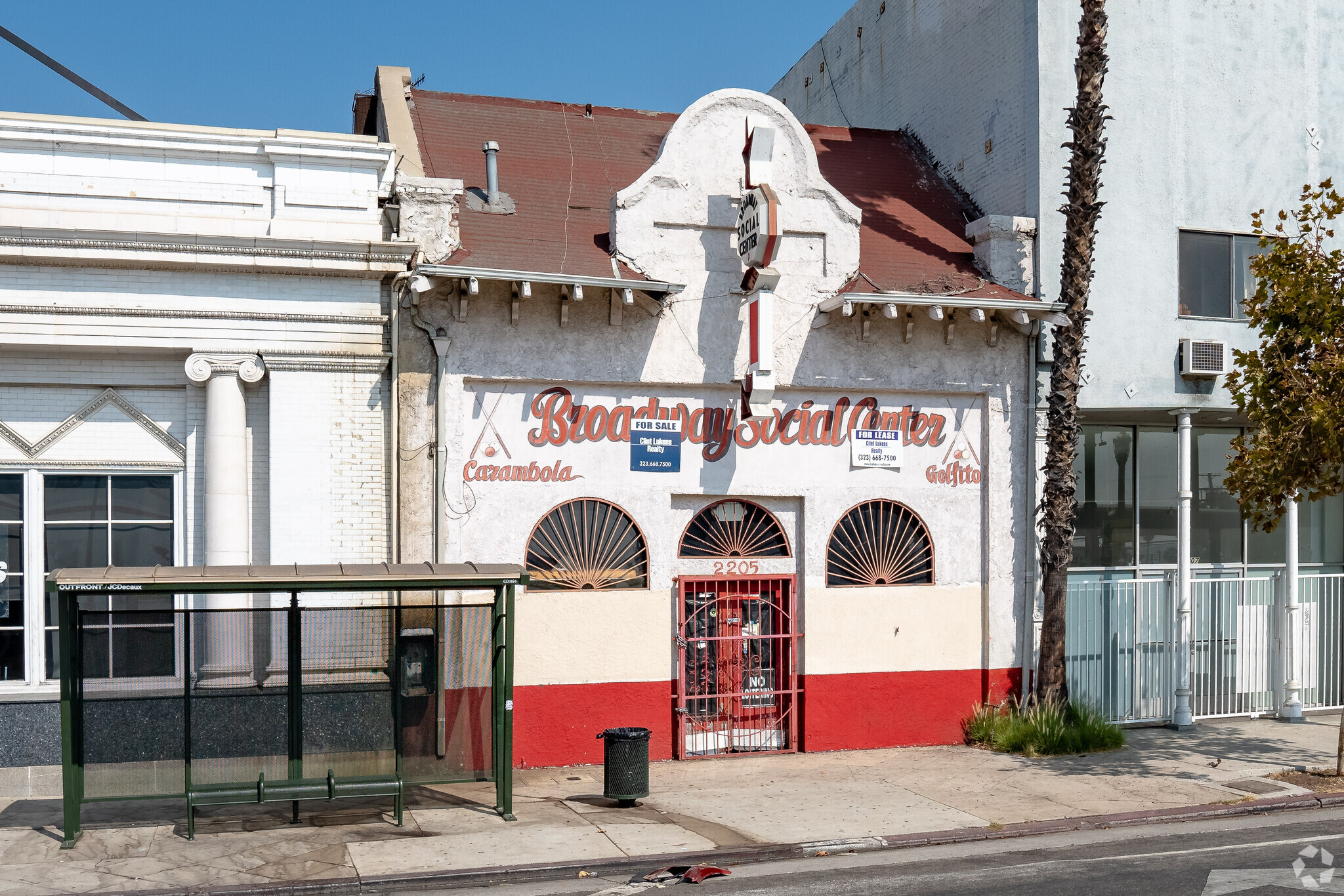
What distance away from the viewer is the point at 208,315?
13016 mm

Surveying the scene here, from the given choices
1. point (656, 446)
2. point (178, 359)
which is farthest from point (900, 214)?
point (178, 359)

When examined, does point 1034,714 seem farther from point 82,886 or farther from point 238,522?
point 82,886

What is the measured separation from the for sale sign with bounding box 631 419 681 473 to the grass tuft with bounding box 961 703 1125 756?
17.4 feet

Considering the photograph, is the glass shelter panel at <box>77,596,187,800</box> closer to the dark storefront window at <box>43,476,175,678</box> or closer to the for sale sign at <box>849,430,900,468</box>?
the dark storefront window at <box>43,476,175,678</box>

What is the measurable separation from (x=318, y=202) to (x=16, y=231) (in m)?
3.09

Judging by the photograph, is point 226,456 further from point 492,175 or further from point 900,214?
point 900,214

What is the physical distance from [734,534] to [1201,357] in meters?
7.26

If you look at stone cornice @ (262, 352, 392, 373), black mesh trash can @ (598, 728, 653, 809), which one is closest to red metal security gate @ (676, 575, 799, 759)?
black mesh trash can @ (598, 728, 653, 809)

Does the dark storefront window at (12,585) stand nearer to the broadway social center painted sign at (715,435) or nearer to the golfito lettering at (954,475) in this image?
the broadway social center painted sign at (715,435)

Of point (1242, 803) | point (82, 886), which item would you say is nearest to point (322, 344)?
point (82, 886)

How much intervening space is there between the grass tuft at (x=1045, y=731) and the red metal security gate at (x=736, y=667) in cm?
253

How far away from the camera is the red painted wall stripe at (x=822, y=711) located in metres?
14.0

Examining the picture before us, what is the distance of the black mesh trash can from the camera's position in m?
12.0

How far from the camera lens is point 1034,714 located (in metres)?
15.0
